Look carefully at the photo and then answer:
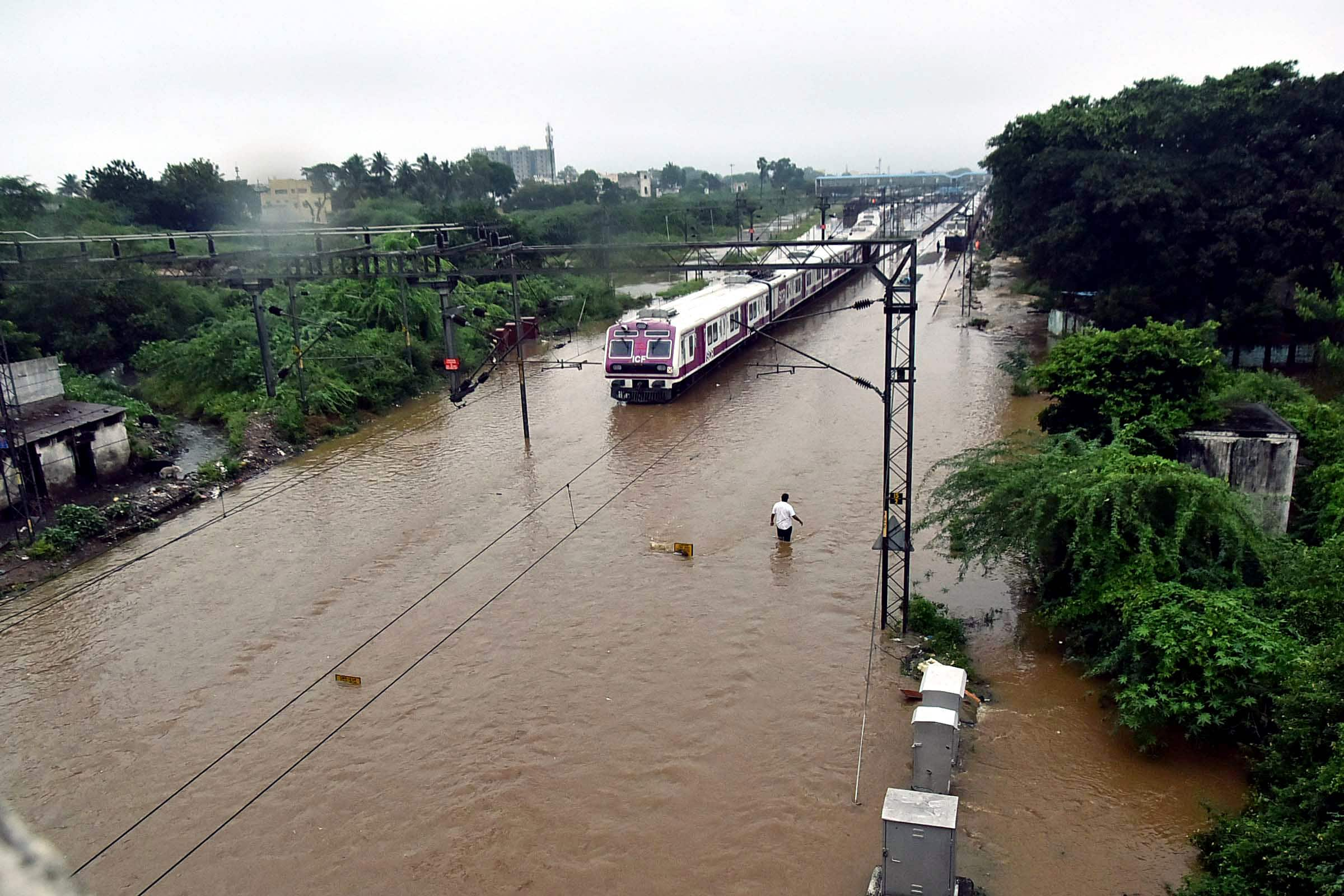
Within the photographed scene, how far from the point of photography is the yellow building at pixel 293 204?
3681cm

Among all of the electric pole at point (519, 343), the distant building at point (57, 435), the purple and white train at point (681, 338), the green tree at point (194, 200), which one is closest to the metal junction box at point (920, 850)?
Result: the electric pole at point (519, 343)

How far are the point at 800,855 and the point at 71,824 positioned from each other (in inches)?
260

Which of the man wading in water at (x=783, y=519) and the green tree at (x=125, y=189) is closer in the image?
the man wading in water at (x=783, y=519)

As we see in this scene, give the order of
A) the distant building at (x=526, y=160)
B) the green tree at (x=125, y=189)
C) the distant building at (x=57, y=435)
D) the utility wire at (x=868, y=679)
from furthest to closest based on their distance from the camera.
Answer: the distant building at (x=526, y=160), the green tree at (x=125, y=189), the distant building at (x=57, y=435), the utility wire at (x=868, y=679)

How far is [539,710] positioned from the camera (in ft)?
33.2

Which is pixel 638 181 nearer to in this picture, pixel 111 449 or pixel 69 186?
pixel 69 186

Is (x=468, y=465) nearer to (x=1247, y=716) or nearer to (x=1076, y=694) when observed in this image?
(x=1076, y=694)

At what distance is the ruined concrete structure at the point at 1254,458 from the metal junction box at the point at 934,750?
6.11m

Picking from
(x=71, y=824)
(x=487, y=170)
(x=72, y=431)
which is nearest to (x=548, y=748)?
(x=71, y=824)

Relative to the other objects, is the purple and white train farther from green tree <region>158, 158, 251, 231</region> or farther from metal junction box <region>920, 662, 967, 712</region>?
green tree <region>158, 158, 251, 231</region>

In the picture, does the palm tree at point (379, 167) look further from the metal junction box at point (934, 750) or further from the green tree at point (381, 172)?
the metal junction box at point (934, 750)

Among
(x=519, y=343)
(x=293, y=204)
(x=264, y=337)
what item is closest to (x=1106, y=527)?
(x=519, y=343)

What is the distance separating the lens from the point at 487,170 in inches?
2820

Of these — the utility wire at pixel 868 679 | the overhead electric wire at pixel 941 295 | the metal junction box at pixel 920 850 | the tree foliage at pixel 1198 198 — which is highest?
the tree foliage at pixel 1198 198
